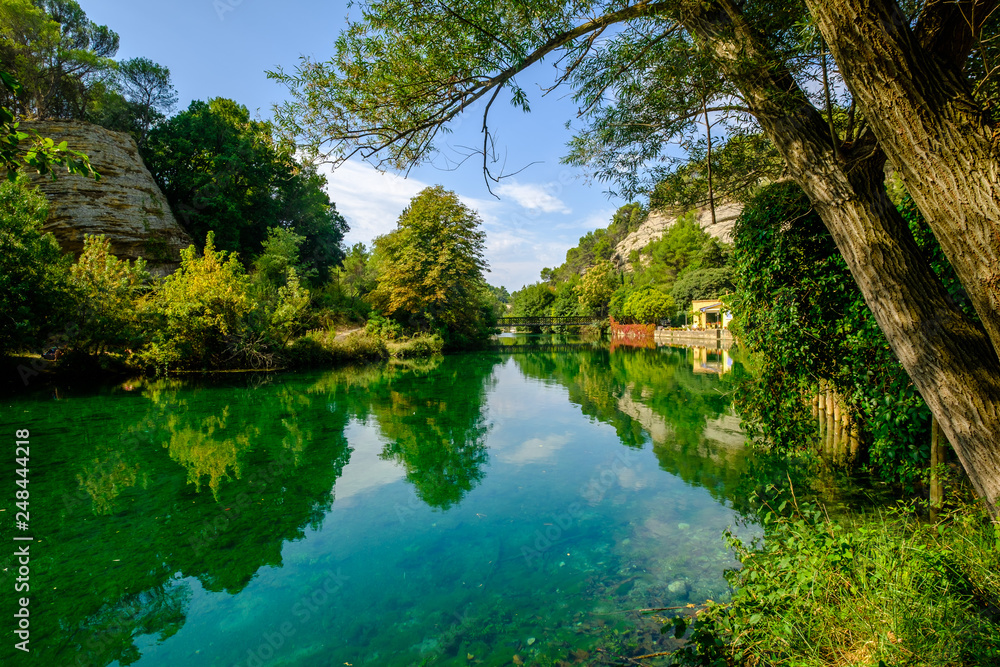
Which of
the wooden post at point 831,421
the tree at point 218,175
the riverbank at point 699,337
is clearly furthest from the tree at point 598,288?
the wooden post at point 831,421

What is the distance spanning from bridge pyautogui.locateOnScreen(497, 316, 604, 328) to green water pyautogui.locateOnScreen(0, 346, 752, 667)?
Result: 3375 cm

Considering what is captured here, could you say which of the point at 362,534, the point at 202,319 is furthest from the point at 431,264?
the point at 362,534

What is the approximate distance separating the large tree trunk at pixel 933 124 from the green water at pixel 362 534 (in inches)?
99.9

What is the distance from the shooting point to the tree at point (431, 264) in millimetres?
25672

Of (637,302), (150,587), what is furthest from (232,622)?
(637,302)

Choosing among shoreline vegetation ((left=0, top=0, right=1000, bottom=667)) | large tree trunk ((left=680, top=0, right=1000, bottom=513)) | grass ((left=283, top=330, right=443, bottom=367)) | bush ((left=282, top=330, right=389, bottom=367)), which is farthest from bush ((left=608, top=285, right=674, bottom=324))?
large tree trunk ((left=680, top=0, right=1000, bottom=513))

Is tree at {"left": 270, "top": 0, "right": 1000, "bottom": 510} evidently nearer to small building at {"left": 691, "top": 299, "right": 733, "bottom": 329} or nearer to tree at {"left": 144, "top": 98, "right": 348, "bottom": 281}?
tree at {"left": 144, "top": 98, "right": 348, "bottom": 281}

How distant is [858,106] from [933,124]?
0.96 metres

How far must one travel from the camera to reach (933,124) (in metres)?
1.87

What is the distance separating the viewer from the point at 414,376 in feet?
54.6

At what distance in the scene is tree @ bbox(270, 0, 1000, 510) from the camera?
1861 millimetres

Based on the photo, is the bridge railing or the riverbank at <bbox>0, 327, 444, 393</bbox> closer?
the riverbank at <bbox>0, 327, 444, 393</bbox>

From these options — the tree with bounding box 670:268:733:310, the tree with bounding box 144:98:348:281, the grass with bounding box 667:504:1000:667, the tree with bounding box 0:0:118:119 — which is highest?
the tree with bounding box 0:0:118:119

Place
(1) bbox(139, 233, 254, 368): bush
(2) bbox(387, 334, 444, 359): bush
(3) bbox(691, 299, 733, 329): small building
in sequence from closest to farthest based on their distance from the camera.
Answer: (1) bbox(139, 233, 254, 368): bush → (2) bbox(387, 334, 444, 359): bush → (3) bbox(691, 299, 733, 329): small building
